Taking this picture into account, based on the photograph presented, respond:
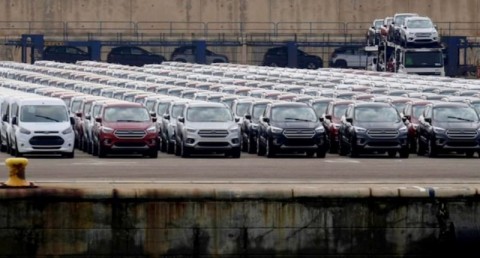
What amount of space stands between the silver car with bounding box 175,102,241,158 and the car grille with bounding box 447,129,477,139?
5.25 meters

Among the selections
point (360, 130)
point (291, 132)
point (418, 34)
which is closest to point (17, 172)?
point (291, 132)

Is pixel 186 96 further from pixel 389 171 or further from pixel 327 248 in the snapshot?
pixel 327 248

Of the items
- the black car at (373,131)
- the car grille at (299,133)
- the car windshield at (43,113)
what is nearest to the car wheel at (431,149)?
the black car at (373,131)

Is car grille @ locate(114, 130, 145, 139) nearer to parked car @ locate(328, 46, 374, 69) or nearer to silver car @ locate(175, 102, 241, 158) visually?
silver car @ locate(175, 102, 241, 158)

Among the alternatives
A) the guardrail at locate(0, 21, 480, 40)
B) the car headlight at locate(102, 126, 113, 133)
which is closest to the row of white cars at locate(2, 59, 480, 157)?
the car headlight at locate(102, 126, 113, 133)

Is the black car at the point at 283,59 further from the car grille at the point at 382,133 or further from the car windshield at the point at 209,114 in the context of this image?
the car grille at the point at 382,133

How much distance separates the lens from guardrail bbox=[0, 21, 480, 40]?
11575 cm

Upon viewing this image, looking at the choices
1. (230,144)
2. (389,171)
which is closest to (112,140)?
(230,144)

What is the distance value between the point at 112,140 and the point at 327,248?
18.7m

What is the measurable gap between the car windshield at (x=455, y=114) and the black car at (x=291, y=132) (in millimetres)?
2937

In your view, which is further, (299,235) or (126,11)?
(126,11)

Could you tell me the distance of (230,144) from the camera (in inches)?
1793

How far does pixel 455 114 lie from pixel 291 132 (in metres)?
4.26

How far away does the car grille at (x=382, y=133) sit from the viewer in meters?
45.7
